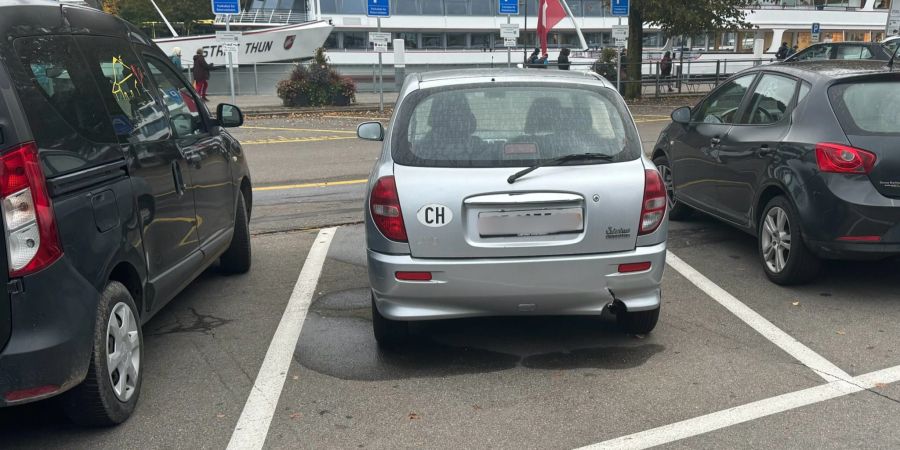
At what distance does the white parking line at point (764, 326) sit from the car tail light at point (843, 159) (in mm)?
1064

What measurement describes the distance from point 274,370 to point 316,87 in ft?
73.0

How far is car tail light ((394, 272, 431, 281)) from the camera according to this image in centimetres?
428

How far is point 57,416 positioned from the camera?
3.95 metres

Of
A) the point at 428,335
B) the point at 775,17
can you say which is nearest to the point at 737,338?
the point at 428,335

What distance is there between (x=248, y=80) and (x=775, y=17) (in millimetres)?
34988

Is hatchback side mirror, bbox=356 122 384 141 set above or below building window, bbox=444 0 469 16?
below

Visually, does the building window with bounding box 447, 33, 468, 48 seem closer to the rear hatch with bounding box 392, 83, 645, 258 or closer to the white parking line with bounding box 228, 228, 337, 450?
the white parking line with bounding box 228, 228, 337, 450

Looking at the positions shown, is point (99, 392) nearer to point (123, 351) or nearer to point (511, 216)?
point (123, 351)

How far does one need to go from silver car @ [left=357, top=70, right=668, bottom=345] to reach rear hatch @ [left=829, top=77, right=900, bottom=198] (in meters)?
1.87

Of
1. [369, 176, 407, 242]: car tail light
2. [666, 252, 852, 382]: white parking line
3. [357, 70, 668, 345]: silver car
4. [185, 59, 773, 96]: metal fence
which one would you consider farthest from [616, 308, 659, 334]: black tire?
[185, 59, 773, 96]: metal fence

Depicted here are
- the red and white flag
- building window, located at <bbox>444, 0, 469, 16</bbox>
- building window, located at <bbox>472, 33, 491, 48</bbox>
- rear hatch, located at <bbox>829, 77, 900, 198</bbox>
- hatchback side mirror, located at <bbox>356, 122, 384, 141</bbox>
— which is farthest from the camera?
building window, located at <bbox>472, 33, 491, 48</bbox>

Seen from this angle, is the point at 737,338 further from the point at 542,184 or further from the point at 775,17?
the point at 775,17

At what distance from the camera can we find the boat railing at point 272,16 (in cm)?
4247

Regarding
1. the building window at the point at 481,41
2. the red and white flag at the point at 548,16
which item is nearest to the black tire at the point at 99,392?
the red and white flag at the point at 548,16
